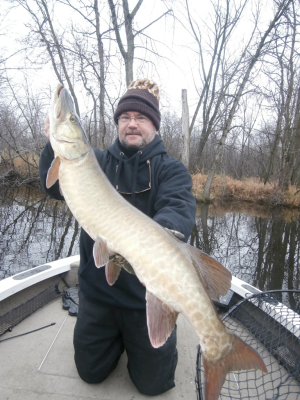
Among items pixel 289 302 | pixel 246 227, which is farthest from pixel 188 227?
pixel 246 227

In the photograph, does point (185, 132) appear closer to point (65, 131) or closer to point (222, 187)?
point (222, 187)

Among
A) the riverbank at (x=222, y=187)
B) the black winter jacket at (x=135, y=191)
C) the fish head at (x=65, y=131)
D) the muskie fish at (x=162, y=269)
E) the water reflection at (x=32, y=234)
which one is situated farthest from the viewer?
the riverbank at (x=222, y=187)

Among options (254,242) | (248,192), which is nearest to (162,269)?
(254,242)

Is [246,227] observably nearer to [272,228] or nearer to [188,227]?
[272,228]

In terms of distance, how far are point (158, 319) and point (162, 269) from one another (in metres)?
0.27

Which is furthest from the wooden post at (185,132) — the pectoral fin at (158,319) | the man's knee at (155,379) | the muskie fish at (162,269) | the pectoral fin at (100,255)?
the pectoral fin at (158,319)

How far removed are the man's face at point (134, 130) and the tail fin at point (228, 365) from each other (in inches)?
64.5

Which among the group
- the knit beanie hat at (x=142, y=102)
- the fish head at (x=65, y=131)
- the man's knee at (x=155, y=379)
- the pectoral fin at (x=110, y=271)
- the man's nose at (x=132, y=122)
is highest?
the knit beanie hat at (x=142, y=102)

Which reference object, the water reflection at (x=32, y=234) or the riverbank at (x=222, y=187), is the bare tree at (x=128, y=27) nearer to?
the water reflection at (x=32, y=234)

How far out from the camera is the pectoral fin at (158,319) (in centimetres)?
143

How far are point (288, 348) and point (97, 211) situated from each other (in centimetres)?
210

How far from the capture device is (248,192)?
17.6m

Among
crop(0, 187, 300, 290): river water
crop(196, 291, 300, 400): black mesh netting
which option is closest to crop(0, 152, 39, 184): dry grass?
crop(0, 187, 300, 290): river water

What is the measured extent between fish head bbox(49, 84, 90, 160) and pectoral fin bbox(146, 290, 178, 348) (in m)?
1.01
